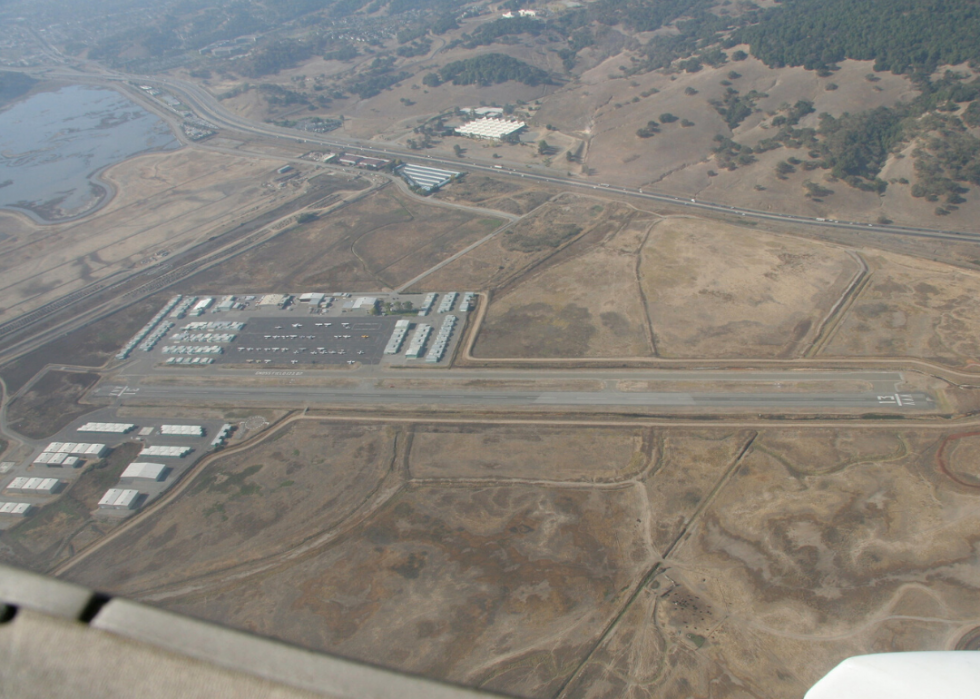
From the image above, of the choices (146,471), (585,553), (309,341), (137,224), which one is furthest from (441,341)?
(137,224)

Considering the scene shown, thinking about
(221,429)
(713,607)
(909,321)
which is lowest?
(909,321)

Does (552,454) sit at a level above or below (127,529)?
below

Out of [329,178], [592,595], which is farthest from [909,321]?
[329,178]

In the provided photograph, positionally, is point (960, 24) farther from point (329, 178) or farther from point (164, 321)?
point (164, 321)

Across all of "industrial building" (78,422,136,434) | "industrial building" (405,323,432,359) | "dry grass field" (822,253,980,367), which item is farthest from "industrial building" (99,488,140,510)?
"dry grass field" (822,253,980,367)

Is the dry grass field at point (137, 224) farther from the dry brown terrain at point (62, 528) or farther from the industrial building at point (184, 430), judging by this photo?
the dry brown terrain at point (62, 528)

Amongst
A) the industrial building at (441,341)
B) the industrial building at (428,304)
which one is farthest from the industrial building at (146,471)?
the industrial building at (428,304)
